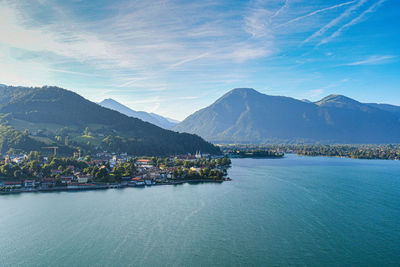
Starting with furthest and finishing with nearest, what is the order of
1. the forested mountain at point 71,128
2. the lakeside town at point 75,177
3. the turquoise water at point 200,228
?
1. the forested mountain at point 71,128
2. the lakeside town at point 75,177
3. the turquoise water at point 200,228

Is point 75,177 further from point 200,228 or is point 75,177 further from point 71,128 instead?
point 71,128

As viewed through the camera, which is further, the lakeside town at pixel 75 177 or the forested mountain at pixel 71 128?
the forested mountain at pixel 71 128

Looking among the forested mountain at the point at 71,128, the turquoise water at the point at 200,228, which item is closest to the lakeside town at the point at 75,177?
the turquoise water at the point at 200,228

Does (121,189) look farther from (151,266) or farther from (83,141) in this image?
(83,141)

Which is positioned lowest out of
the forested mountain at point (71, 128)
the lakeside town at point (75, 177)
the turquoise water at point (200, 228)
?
the turquoise water at point (200, 228)

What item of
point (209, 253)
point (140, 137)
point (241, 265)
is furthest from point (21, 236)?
point (140, 137)

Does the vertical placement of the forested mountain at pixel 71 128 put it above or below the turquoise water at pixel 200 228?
above

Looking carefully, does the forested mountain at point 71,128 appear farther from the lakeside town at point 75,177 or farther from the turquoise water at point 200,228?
the turquoise water at point 200,228

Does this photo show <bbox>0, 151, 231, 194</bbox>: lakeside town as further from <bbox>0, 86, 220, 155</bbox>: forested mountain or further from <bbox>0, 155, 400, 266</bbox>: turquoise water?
<bbox>0, 86, 220, 155</bbox>: forested mountain
